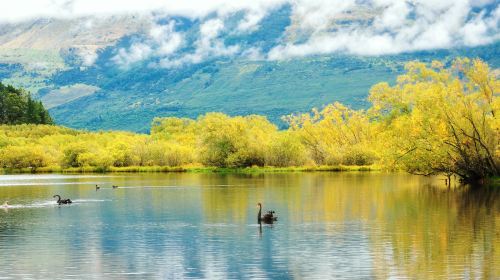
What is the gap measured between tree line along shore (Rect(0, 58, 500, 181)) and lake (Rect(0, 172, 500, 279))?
17.9ft

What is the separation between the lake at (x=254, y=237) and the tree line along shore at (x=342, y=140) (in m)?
5.47

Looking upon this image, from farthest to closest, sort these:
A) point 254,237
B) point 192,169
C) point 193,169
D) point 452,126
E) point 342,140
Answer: point 342,140, point 192,169, point 193,169, point 452,126, point 254,237

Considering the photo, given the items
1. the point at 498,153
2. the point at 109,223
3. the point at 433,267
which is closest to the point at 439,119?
the point at 498,153

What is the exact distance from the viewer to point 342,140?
13600 centimetres

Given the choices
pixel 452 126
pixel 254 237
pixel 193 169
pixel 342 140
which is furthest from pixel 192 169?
pixel 254 237

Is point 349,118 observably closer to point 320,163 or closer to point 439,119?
point 320,163

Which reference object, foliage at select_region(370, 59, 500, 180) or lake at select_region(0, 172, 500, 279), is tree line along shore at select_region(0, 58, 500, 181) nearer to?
foliage at select_region(370, 59, 500, 180)

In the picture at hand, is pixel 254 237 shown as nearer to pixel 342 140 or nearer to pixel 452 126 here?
pixel 452 126

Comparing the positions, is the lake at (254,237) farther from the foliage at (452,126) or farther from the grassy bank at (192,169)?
the grassy bank at (192,169)

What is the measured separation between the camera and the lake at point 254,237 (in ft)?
102

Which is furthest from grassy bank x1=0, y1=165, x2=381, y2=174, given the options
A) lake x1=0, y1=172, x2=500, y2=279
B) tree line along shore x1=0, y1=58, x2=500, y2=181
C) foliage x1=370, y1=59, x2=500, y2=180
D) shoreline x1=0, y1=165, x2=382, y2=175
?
lake x1=0, y1=172, x2=500, y2=279

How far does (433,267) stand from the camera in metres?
31.0

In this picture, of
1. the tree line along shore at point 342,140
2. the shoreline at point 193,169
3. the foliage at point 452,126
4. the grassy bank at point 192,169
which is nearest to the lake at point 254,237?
the foliage at point 452,126

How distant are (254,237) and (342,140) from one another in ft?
317
